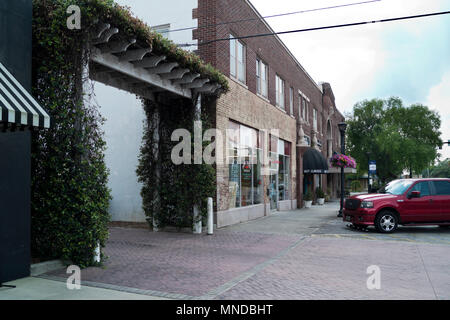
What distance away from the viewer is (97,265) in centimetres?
728

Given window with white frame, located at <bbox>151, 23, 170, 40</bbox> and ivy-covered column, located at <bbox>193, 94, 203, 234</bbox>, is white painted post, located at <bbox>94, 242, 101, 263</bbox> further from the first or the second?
window with white frame, located at <bbox>151, 23, 170, 40</bbox>

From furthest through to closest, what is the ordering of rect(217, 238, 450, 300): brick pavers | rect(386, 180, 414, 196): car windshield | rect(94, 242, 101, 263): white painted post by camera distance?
rect(386, 180, 414, 196): car windshield → rect(94, 242, 101, 263): white painted post → rect(217, 238, 450, 300): brick pavers

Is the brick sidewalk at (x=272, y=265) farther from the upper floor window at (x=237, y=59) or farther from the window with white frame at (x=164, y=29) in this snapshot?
the window with white frame at (x=164, y=29)

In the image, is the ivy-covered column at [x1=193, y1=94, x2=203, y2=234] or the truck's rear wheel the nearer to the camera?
the ivy-covered column at [x1=193, y1=94, x2=203, y2=234]

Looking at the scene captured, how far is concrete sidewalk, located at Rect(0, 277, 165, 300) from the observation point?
534 centimetres

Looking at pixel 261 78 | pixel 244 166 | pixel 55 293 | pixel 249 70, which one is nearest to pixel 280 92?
pixel 261 78

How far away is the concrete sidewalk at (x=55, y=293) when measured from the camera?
5344mm

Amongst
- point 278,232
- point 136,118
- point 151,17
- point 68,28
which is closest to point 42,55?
point 68,28

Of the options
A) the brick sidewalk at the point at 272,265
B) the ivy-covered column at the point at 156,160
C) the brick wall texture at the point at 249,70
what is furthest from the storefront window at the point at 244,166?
the ivy-covered column at the point at 156,160

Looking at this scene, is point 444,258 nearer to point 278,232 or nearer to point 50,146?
point 278,232

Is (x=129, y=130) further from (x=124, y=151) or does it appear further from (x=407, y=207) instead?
(x=407, y=207)

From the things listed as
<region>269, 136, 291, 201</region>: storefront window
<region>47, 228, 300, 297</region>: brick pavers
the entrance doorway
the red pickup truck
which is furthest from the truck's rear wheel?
<region>269, 136, 291, 201</region>: storefront window

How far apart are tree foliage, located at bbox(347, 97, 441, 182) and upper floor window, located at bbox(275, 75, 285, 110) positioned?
24747 millimetres
